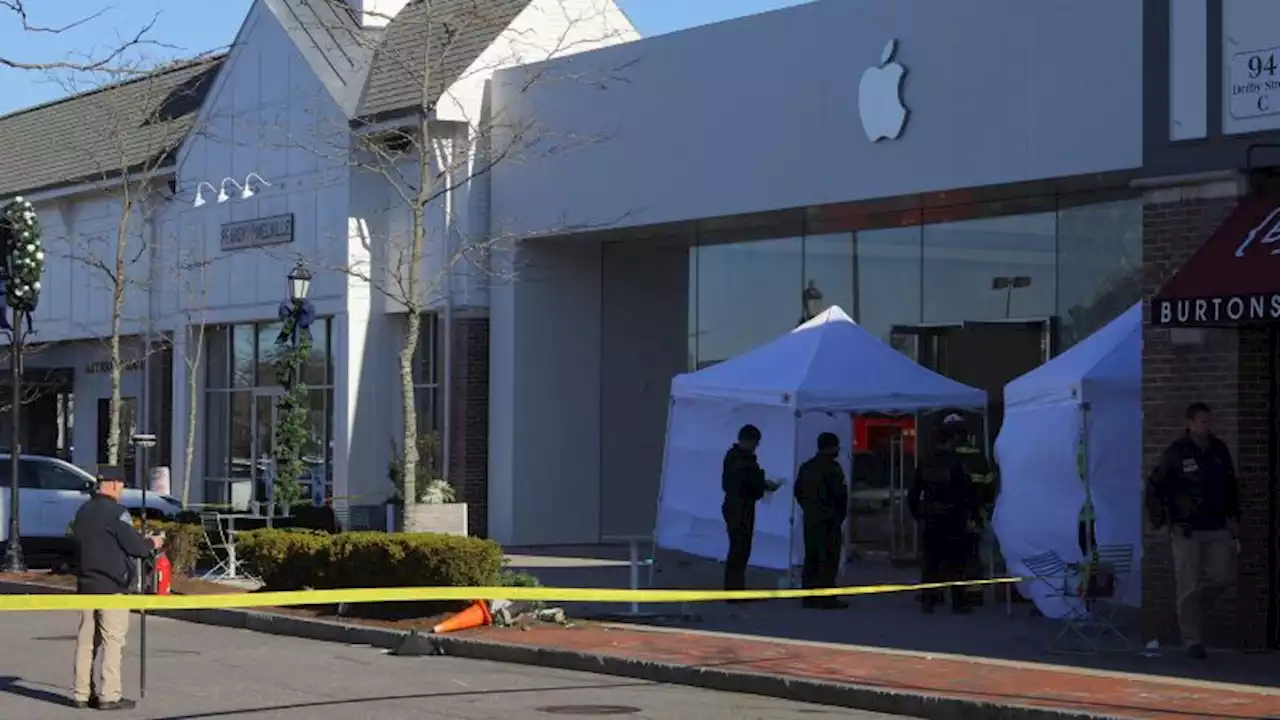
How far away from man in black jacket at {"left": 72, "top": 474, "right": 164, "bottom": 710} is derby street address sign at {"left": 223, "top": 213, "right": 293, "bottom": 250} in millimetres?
19415

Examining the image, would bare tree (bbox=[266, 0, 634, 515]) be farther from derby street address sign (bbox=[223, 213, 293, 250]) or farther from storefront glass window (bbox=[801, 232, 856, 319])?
storefront glass window (bbox=[801, 232, 856, 319])

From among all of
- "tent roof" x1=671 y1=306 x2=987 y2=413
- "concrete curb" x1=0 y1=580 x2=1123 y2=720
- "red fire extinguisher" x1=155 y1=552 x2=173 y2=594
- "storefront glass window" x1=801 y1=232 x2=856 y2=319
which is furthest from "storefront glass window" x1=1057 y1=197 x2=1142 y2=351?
"red fire extinguisher" x1=155 y1=552 x2=173 y2=594

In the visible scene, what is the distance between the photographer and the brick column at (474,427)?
3000cm

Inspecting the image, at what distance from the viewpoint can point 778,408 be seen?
69.9 ft

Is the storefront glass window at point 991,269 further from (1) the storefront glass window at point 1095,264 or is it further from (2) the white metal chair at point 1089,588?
(2) the white metal chair at point 1089,588

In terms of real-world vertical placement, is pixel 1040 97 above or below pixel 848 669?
above

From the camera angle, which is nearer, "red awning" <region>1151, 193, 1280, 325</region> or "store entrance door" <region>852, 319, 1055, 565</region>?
"red awning" <region>1151, 193, 1280, 325</region>

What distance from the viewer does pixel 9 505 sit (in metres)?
28.3

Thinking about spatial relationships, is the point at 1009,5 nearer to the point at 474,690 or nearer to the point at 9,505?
the point at 474,690

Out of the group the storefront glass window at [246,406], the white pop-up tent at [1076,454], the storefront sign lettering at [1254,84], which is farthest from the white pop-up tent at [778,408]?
the storefront glass window at [246,406]

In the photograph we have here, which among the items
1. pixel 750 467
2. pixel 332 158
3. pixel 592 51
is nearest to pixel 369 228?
pixel 332 158

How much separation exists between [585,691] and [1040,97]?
32.0 feet

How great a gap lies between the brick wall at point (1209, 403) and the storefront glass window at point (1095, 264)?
6090 millimetres

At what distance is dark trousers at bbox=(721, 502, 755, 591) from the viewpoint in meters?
20.5
